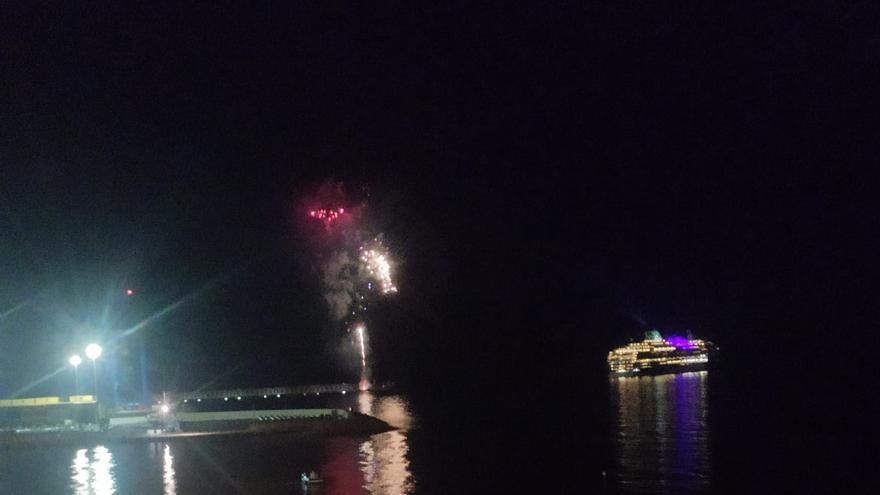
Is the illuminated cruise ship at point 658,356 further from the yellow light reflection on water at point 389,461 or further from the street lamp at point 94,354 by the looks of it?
the street lamp at point 94,354

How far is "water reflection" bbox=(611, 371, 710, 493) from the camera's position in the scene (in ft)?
71.0

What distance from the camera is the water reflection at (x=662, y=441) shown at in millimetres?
21641

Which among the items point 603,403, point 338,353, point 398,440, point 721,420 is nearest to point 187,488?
point 398,440

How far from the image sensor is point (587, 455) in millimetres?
26484

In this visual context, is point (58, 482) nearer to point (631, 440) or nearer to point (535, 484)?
point (535, 484)

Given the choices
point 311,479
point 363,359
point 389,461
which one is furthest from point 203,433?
point 363,359

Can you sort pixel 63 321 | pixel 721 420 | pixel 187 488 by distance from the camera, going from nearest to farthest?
pixel 187 488
pixel 63 321
pixel 721 420

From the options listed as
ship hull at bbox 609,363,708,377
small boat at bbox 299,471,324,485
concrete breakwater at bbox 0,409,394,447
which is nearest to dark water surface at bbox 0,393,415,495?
small boat at bbox 299,471,324,485

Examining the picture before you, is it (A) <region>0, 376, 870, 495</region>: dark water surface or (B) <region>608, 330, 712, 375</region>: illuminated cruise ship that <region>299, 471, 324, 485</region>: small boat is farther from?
(B) <region>608, 330, 712, 375</region>: illuminated cruise ship

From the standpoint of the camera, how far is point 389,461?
23.7 metres

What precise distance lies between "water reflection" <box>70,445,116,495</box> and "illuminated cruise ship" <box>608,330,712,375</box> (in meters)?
69.6

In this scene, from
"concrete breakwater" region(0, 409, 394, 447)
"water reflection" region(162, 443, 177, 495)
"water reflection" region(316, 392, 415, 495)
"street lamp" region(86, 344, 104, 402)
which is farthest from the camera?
"street lamp" region(86, 344, 104, 402)

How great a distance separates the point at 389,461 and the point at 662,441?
36.8ft

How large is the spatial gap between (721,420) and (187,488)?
95.0 feet
